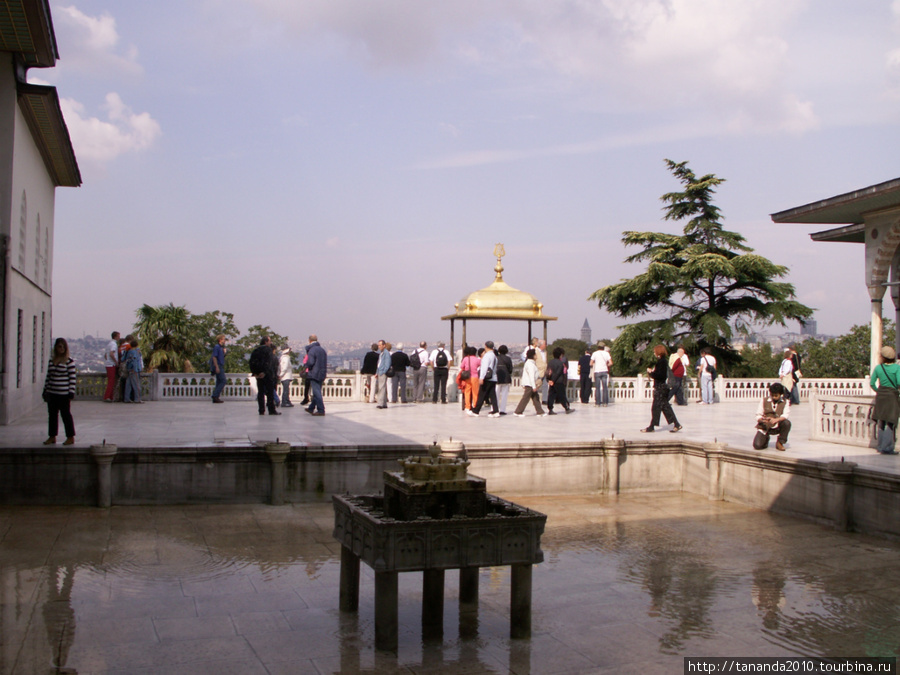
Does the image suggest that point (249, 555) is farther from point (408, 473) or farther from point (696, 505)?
point (696, 505)

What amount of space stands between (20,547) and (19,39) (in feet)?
33.0

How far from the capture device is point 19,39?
1445 cm

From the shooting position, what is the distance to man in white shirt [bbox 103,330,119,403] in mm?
19812

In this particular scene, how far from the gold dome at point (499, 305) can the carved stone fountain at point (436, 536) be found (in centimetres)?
1881

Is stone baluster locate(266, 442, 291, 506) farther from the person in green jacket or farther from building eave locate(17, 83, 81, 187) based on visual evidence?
building eave locate(17, 83, 81, 187)

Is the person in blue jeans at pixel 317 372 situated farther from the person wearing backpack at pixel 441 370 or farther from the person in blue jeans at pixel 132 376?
the person in blue jeans at pixel 132 376

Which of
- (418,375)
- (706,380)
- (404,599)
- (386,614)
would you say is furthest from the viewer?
(706,380)

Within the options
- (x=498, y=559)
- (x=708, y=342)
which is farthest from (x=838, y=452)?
(x=708, y=342)

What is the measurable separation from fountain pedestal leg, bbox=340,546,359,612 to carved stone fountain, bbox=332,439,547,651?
0.17 m

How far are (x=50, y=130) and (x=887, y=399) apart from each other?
1608cm

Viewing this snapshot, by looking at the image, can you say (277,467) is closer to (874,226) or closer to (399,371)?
(399,371)

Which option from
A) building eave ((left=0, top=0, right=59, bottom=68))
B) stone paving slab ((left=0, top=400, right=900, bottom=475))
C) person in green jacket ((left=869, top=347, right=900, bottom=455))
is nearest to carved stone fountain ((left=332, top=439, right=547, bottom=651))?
stone paving slab ((left=0, top=400, right=900, bottom=475))

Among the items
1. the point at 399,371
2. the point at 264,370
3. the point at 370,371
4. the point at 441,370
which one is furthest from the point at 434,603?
the point at 441,370

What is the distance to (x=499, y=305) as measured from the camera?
2492 cm
